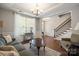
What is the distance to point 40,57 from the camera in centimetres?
190

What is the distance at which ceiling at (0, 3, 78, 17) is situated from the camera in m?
1.88

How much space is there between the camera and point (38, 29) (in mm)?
1956

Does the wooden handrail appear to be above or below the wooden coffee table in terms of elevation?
above

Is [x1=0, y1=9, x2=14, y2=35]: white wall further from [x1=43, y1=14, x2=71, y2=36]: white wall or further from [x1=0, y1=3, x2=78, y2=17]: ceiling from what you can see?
[x1=43, y1=14, x2=71, y2=36]: white wall

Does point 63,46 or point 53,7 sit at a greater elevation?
point 53,7

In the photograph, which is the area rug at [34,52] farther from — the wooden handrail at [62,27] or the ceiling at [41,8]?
the ceiling at [41,8]

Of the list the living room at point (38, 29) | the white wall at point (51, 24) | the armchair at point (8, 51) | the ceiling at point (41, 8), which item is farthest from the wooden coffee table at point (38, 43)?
the ceiling at point (41, 8)

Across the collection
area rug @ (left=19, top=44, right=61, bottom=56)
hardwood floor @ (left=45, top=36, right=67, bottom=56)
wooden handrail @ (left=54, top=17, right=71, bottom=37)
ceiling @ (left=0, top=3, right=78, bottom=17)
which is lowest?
area rug @ (left=19, top=44, right=61, bottom=56)

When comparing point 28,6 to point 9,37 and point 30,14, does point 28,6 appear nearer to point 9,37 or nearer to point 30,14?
point 30,14

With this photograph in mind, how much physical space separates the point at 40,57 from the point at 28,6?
0.72 m

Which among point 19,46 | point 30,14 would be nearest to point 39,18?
point 30,14

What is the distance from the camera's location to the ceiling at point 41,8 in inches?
73.9

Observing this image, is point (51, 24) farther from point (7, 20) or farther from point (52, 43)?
point (7, 20)

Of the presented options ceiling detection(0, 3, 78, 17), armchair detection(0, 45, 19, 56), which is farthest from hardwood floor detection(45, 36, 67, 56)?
armchair detection(0, 45, 19, 56)
